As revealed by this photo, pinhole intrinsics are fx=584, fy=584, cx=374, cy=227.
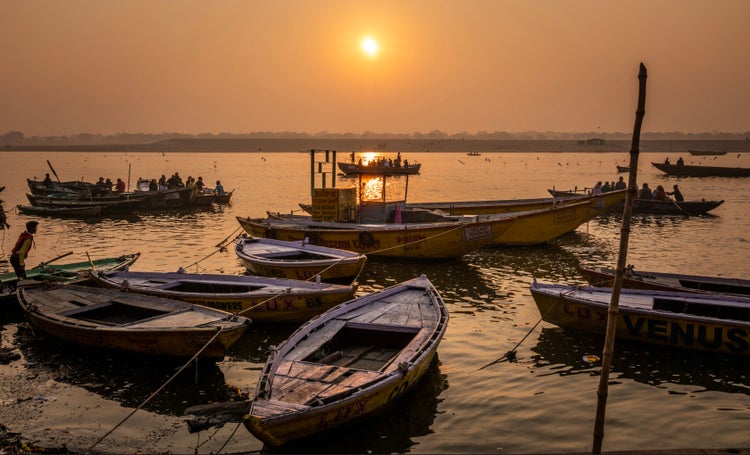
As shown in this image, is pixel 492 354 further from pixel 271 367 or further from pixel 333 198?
pixel 333 198

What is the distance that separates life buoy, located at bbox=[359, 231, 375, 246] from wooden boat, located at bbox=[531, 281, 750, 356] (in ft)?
29.7

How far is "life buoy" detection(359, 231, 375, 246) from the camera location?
21.7 m

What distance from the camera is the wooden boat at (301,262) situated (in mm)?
16922

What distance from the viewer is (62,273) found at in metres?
17.0

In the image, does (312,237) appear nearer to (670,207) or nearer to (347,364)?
(347,364)

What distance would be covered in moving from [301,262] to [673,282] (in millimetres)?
9973

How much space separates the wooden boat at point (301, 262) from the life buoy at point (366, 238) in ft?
9.14

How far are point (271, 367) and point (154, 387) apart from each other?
3109 millimetres

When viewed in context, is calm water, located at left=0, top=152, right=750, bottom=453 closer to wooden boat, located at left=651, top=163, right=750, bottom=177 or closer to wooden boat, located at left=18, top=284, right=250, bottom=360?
wooden boat, located at left=18, top=284, right=250, bottom=360

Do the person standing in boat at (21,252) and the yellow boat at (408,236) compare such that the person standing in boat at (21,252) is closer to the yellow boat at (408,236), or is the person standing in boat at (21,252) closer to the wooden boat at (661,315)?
the yellow boat at (408,236)

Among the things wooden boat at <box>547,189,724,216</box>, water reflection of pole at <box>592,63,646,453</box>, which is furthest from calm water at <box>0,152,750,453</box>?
wooden boat at <box>547,189,724,216</box>

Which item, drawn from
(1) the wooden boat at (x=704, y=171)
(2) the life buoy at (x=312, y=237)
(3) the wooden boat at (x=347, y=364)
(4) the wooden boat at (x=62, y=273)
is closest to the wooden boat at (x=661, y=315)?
(3) the wooden boat at (x=347, y=364)

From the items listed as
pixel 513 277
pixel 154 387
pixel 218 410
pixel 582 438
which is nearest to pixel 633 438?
pixel 582 438

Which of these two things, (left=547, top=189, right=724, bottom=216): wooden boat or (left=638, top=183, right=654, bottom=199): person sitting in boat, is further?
(left=638, top=183, right=654, bottom=199): person sitting in boat
